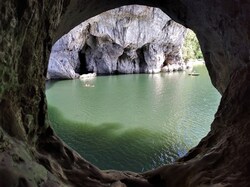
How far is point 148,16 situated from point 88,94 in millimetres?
15601

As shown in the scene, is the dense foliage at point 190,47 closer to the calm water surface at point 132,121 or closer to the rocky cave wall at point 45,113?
the calm water surface at point 132,121

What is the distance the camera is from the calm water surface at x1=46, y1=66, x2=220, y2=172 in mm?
10148

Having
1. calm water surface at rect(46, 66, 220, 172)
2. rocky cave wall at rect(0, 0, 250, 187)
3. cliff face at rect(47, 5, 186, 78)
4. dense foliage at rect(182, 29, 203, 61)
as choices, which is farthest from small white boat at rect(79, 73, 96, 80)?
rocky cave wall at rect(0, 0, 250, 187)

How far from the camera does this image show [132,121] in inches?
575

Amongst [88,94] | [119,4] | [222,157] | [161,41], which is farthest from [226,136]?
[161,41]

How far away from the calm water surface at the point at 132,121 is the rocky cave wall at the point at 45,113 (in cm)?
467

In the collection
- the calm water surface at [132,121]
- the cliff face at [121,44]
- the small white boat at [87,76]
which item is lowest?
the calm water surface at [132,121]

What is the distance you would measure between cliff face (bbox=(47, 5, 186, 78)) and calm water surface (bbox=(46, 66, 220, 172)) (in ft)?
29.5

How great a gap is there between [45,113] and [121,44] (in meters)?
31.6

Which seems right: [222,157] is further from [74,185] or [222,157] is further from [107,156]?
[107,156]

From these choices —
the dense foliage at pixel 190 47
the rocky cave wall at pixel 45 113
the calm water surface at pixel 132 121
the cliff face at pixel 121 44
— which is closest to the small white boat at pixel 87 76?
the cliff face at pixel 121 44

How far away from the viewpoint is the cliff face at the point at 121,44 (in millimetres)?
32281

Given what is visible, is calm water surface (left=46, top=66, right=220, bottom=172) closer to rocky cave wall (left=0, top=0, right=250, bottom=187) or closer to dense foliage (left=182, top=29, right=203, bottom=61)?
rocky cave wall (left=0, top=0, right=250, bottom=187)

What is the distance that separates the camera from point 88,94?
22.7 m
